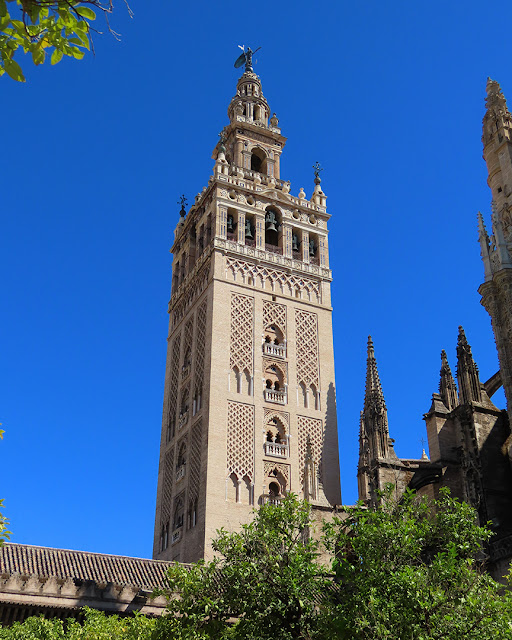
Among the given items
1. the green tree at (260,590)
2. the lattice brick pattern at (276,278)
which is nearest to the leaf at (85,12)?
the green tree at (260,590)

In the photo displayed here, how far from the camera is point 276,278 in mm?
34688

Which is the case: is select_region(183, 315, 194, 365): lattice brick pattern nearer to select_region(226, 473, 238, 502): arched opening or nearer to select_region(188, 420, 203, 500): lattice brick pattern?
select_region(188, 420, 203, 500): lattice brick pattern

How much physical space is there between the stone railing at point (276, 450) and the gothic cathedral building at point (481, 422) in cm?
354

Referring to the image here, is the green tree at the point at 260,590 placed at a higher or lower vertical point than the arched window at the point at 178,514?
lower

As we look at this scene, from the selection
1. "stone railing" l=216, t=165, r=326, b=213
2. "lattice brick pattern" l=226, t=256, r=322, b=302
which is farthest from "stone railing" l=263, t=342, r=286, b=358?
"stone railing" l=216, t=165, r=326, b=213

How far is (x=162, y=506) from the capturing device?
3259 cm

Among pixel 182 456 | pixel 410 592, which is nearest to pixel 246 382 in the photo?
pixel 182 456

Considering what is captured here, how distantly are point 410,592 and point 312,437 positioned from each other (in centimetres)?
1981

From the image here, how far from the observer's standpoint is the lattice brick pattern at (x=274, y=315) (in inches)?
1316

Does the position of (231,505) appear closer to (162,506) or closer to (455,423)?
(162,506)

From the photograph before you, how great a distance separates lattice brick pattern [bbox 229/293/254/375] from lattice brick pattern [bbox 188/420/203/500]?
3040 millimetres

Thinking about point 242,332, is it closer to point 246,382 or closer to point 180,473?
point 246,382

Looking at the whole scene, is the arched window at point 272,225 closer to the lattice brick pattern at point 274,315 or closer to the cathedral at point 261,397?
the cathedral at point 261,397

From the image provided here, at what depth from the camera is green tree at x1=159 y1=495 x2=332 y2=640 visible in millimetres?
12914
